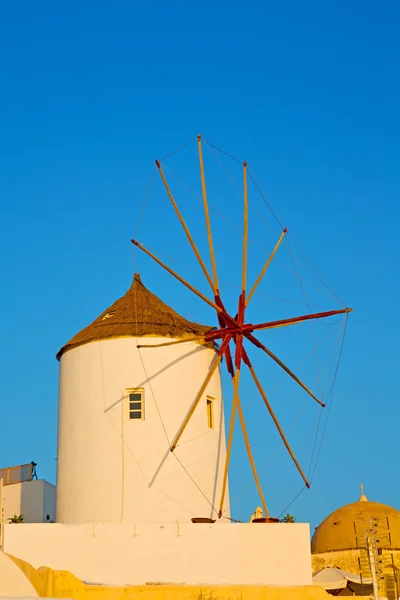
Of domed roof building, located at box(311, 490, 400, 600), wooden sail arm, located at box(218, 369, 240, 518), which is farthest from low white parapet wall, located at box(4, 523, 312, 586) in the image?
domed roof building, located at box(311, 490, 400, 600)

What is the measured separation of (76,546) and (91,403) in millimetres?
4220

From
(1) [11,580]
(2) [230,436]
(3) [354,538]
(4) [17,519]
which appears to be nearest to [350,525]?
(3) [354,538]

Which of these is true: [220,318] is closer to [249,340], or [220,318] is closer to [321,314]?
[249,340]

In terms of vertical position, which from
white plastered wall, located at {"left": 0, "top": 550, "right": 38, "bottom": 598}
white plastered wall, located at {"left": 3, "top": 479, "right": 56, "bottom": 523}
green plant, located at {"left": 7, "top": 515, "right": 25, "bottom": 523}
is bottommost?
white plastered wall, located at {"left": 0, "top": 550, "right": 38, "bottom": 598}

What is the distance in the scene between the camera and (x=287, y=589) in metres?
21.4

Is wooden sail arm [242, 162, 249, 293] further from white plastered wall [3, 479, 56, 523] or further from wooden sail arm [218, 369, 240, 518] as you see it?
white plastered wall [3, 479, 56, 523]

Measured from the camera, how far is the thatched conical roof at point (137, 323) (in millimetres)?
25828

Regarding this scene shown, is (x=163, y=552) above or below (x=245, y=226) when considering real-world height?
below

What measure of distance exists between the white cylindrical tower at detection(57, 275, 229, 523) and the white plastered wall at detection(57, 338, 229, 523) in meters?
0.03

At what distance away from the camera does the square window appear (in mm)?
25094

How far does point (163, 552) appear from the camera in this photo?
22734mm

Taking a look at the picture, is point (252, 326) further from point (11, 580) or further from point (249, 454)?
point (11, 580)

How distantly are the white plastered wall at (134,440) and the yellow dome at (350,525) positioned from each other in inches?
780

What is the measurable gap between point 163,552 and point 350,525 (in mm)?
23767
